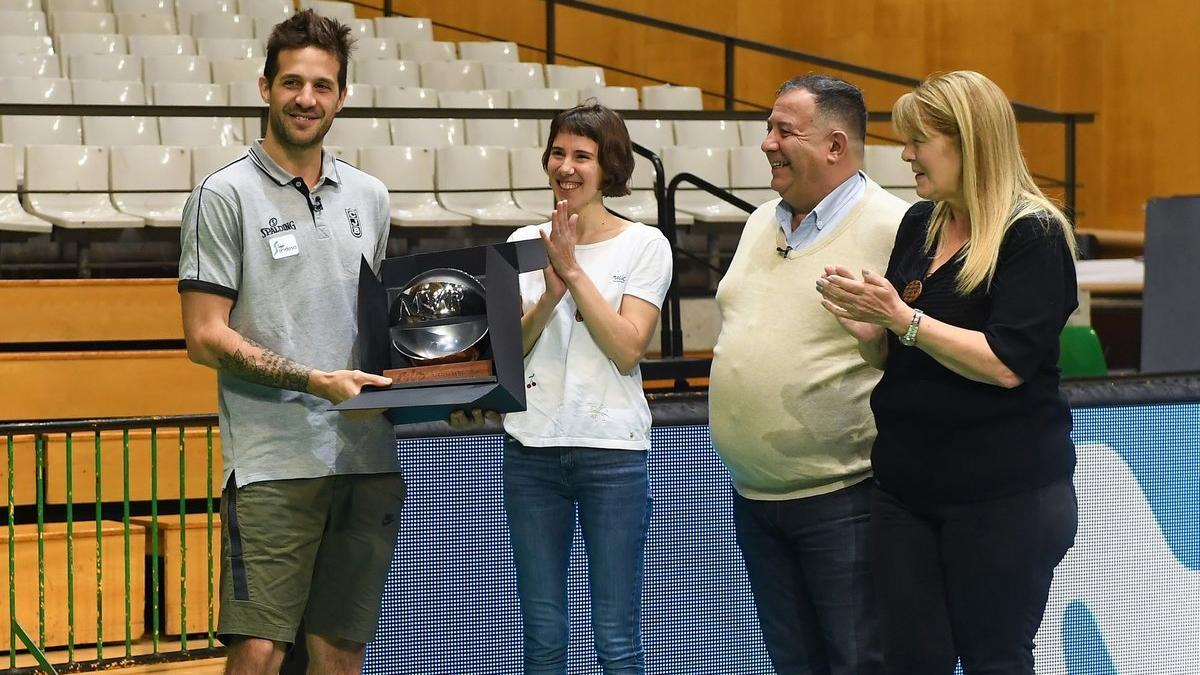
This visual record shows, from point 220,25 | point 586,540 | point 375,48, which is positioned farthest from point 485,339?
point 220,25

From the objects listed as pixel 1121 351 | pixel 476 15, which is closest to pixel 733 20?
pixel 476 15

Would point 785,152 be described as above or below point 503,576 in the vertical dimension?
above

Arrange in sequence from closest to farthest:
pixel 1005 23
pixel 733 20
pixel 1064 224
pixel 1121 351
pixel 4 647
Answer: pixel 1064 224 < pixel 4 647 < pixel 1121 351 < pixel 1005 23 < pixel 733 20

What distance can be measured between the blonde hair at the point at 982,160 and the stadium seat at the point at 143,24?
7402 mm

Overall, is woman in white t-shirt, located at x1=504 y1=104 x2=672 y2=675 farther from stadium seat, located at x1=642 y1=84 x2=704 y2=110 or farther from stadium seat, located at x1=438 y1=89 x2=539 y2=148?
stadium seat, located at x1=642 y1=84 x2=704 y2=110

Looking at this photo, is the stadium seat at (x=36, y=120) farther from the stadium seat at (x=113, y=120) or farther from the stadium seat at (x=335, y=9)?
the stadium seat at (x=335, y=9)

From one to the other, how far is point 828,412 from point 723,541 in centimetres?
79

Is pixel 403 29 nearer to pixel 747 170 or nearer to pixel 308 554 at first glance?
pixel 747 170

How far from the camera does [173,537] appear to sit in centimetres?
486

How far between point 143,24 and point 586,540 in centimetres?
710

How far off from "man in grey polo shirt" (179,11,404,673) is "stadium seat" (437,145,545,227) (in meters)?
4.56

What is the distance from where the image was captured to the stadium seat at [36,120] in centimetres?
700

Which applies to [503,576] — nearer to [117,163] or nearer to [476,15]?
[117,163]

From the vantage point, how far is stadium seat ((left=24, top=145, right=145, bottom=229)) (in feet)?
20.9
